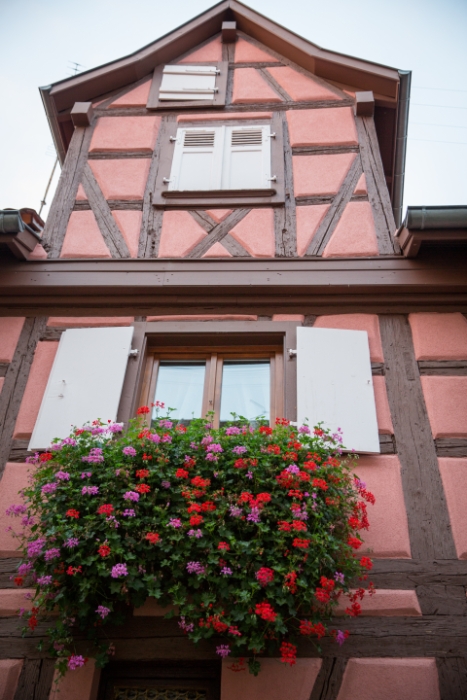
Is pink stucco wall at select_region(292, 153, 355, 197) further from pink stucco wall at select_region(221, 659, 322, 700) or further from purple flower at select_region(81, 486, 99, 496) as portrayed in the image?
pink stucco wall at select_region(221, 659, 322, 700)

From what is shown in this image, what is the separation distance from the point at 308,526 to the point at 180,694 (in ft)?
4.08

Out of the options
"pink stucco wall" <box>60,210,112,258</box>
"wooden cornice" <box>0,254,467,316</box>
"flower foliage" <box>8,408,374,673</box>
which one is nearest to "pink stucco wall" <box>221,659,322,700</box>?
"flower foliage" <box>8,408,374,673</box>

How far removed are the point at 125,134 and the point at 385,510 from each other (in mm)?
4570

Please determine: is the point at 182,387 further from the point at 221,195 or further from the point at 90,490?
the point at 221,195

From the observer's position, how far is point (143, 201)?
19.7 feet

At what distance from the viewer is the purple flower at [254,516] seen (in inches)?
136

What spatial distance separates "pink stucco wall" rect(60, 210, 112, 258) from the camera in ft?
18.3

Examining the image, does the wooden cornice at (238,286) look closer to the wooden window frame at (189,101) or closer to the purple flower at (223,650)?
the wooden window frame at (189,101)

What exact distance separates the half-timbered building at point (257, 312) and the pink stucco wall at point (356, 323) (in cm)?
1

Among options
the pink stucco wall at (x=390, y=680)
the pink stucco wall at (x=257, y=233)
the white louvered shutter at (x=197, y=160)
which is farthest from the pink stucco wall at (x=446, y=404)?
the white louvered shutter at (x=197, y=160)

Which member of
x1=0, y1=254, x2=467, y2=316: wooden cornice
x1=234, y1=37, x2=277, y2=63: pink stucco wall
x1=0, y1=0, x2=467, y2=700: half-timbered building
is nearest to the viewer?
x1=0, y1=0, x2=467, y2=700: half-timbered building

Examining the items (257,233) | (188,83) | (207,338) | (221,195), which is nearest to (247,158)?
(221,195)

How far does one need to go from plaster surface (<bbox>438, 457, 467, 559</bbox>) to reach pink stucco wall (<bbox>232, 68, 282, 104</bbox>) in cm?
434

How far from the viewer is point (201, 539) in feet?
11.5
